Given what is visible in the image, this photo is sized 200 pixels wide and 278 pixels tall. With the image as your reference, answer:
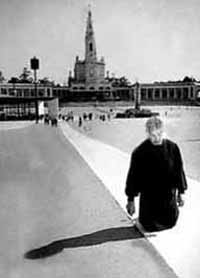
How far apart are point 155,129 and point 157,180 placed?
29cm

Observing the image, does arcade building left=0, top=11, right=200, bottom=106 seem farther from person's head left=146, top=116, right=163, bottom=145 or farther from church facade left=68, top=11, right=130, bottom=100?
person's head left=146, top=116, right=163, bottom=145

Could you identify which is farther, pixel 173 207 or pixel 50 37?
pixel 50 37

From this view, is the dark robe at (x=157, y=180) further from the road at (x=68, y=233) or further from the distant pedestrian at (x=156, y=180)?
the road at (x=68, y=233)

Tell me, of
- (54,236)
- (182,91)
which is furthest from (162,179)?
(182,91)

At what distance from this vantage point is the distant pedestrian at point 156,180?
2.18 m

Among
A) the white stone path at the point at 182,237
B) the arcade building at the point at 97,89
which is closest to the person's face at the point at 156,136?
the white stone path at the point at 182,237

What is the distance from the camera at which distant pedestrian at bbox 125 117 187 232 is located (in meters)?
2.18

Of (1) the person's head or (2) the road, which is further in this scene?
(1) the person's head

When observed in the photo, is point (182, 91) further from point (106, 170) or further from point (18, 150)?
point (106, 170)

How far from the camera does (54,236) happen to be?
86.2 inches

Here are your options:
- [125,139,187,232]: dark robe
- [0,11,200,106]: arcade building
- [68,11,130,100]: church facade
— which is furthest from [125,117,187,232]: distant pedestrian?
[68,11,130,100]: church facade

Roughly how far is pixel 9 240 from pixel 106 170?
7.22 ft

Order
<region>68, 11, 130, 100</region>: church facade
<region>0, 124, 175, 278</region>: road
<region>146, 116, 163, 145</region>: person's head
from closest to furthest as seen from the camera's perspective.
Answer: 1. <region>0, 124, 175, 278</region>: road
2. <region>146, 116, 163, 145</region>: person's head
3. <region>68, 11, 130, 100</region>: church facade

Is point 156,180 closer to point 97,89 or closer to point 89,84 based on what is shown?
point 97,89
